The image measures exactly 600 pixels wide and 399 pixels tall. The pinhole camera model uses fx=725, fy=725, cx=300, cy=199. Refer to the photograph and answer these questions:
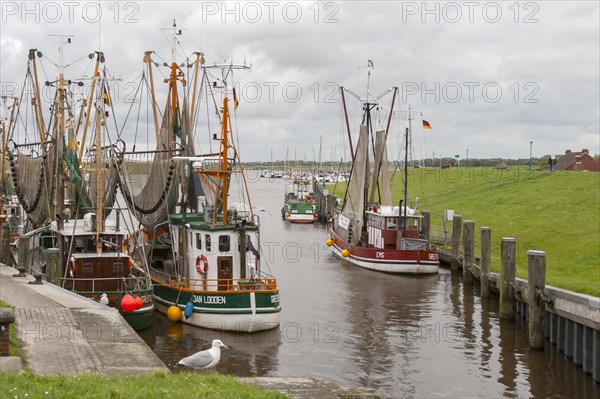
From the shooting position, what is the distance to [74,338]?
19.0 m

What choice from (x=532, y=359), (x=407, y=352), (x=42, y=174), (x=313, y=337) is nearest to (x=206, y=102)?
(x=42, y=174)

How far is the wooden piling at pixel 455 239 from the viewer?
45094mm

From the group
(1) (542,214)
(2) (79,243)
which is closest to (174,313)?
(2) (79,243)

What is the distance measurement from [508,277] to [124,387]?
818 inches

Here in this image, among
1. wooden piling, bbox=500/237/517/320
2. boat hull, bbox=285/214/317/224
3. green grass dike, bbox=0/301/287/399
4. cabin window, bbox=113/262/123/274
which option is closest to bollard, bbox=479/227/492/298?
wooden piling, bbox=500/237/517/320

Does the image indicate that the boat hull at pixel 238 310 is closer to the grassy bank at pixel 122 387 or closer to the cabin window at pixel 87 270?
the cabin window at pixel 87 270

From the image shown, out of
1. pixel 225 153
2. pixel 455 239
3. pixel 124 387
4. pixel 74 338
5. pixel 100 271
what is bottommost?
pixel 74 338

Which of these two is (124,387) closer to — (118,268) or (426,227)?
(118,268)

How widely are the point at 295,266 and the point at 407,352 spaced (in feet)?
79.6

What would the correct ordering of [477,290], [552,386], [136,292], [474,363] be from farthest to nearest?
[477,290], [136,292], [474,363], [552,386]

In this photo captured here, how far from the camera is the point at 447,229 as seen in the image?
53.3 meters

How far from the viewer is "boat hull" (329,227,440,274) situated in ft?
149

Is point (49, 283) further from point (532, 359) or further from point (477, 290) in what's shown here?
point (477, 290)

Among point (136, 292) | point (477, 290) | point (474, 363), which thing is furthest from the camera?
point (477, 290)
